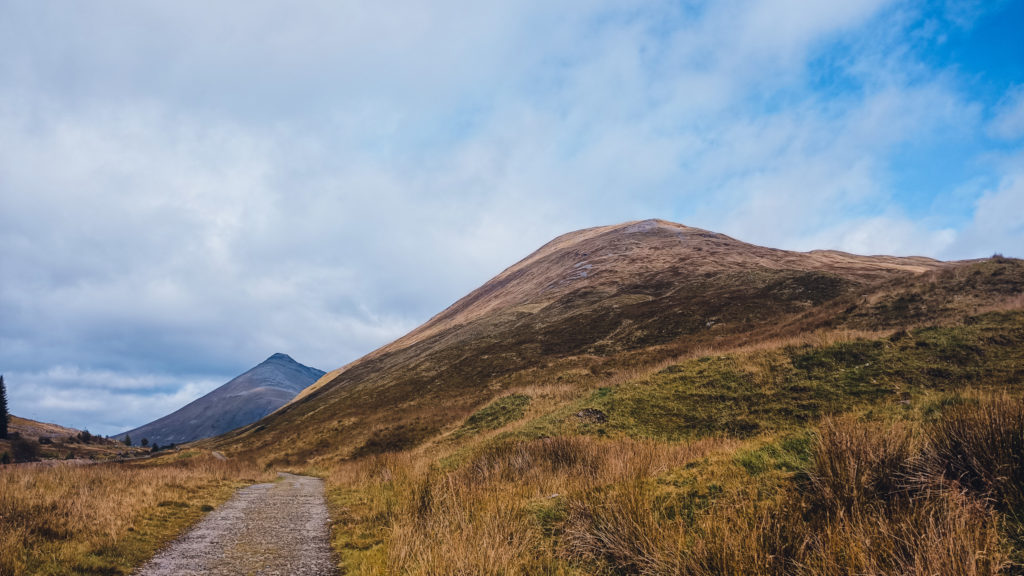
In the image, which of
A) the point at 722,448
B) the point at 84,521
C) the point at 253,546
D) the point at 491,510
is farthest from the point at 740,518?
the point at 84,521

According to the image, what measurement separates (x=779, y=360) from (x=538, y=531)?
17.6 metres

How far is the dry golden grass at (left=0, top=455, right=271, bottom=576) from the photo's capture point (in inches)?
281

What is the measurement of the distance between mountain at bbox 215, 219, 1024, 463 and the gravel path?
16330mm

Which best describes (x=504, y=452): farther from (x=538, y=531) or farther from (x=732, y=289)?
(x=732, y=289)

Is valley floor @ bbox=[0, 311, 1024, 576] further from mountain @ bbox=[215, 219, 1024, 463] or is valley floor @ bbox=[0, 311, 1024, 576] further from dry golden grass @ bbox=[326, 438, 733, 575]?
mountain @ bbox=[215, 219, 1024, 463]

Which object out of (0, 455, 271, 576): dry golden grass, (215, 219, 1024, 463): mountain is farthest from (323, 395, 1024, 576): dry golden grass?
(215, 219, 1024, 463): mountain

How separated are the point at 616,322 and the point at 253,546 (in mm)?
45814

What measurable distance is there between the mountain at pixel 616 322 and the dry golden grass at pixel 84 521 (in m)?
17.0

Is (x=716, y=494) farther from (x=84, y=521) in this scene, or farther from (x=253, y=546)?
(x=84, y=521)

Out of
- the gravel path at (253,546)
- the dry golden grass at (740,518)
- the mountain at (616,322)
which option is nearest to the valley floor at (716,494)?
the dry golden grass at (740,518)

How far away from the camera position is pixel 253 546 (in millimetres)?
8898

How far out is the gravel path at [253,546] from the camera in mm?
7492

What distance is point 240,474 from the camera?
27406mm

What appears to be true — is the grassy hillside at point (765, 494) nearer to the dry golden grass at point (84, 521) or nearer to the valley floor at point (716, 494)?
the valley floor at point (716, 494)
